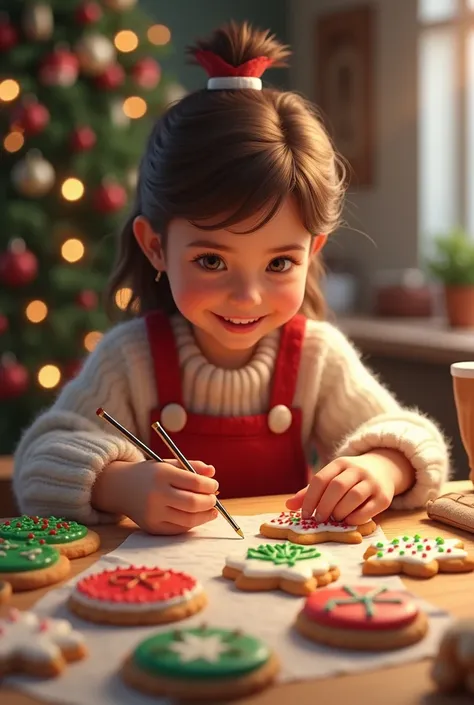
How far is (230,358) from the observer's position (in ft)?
5.15

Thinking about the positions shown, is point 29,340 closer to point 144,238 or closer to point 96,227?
point 96,227

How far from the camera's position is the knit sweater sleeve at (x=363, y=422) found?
1.33m

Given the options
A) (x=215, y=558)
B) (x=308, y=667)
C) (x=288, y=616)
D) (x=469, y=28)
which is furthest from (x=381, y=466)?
(x=469, y=28)

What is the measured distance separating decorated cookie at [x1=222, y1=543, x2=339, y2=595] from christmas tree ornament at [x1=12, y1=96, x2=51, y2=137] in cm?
304

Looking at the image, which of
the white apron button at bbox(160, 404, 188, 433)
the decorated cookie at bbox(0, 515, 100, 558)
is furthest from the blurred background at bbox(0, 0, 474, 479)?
the decorated cookie at bbox(0, 515, 100, 558)

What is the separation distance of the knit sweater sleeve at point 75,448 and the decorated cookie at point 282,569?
0.30 meters

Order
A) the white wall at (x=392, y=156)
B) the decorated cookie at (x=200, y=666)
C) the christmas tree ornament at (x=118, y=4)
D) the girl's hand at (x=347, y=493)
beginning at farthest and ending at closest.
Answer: the white wall at (x=392, y=156) → the christmas tree ornament at (x=118, y=4) → the girl's hand at (x=347, y=493) → the decorated cookie at (x=200, y=666)

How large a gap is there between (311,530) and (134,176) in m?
3.18

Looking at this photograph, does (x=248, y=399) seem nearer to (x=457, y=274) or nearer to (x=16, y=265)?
(x=457, y=274)

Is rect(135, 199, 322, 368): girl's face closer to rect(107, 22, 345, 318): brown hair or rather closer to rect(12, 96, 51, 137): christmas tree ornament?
rect(107, 22, 345, 318): brown hair

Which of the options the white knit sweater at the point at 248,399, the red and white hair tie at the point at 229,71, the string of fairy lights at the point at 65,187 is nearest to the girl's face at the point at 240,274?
the white knit sweater at the point at 248,399

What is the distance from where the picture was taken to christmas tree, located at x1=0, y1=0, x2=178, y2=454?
3.85m

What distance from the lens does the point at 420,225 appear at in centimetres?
473

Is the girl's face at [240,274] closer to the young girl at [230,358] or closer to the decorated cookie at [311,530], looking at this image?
the young girl at [230,358]
